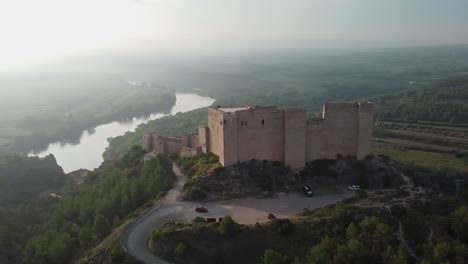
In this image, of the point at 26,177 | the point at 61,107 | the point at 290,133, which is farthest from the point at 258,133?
the point at 61,107

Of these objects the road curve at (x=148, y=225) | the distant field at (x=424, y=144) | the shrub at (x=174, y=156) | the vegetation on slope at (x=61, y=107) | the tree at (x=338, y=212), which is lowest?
the vegetation on slope at (x=61, y=107)

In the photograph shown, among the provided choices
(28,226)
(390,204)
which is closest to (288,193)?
(390,204)

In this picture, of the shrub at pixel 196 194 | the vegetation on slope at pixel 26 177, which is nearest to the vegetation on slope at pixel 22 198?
the vegetation on slope at pixel 26 177

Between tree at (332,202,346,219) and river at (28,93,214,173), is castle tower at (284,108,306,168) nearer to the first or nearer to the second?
tree at (332,202,346,219)

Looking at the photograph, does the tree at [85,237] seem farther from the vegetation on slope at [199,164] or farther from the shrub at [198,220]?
the shrub at [198,220]

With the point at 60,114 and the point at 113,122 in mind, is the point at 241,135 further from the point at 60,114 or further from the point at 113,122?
the point at 60,114
